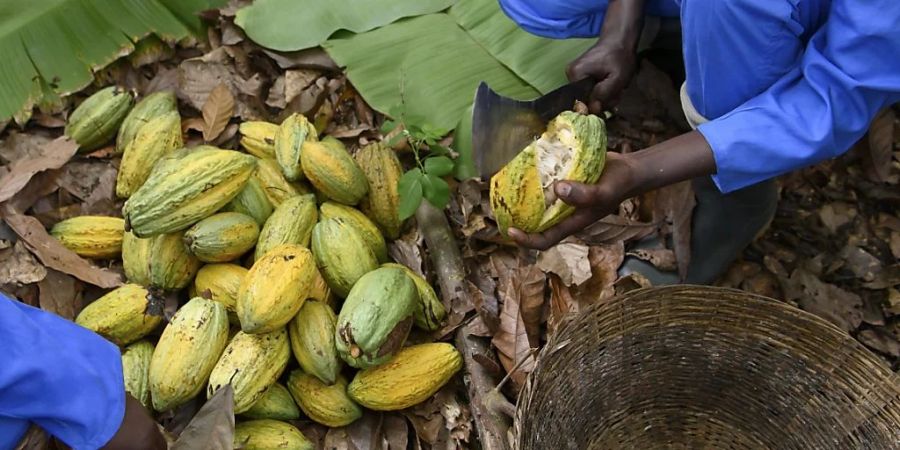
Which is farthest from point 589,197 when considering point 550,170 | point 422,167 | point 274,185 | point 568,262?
point 274,185

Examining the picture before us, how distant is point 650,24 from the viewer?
2.16 meters

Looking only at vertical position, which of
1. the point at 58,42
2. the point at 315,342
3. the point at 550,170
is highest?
the point at 58,42

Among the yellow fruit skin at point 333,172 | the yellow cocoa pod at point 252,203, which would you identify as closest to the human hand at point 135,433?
the yellow cocoa pod at point 252,203

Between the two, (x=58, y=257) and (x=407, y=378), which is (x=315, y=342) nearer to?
(x=407, y=378)

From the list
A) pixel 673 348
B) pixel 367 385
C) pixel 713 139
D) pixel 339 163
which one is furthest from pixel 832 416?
pixel 339 163

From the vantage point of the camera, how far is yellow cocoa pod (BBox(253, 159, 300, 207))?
6.68ft

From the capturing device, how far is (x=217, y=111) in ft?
7.61

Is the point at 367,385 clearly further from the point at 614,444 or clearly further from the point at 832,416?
the point at 832,416

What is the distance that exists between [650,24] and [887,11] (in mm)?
966

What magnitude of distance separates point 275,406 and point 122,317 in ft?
1.35

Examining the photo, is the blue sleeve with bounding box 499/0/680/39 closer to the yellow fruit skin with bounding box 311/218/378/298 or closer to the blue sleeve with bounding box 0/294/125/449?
the yellow fruit skin with bounding box 311/218/378/298

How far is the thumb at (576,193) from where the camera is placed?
4.41 feet

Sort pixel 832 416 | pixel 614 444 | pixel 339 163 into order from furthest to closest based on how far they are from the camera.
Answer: pixel 339 163 < pixel 614 444 < pixel 832 416

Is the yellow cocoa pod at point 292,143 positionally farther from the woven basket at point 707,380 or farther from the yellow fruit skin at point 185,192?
the woven basket at point 707,380
